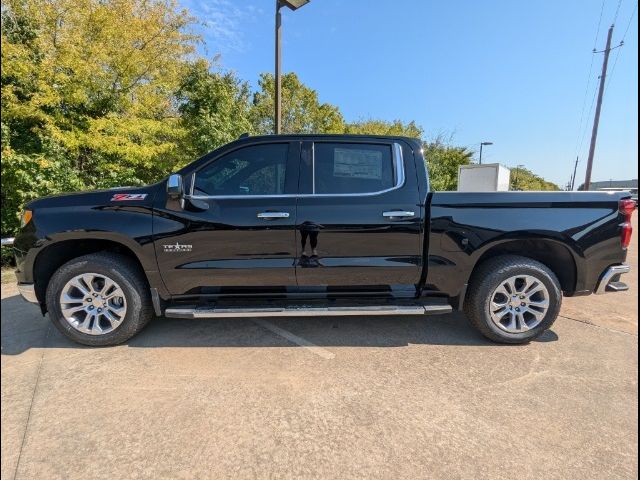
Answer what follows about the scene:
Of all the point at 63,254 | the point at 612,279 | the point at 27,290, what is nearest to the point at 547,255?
the point at 612,279

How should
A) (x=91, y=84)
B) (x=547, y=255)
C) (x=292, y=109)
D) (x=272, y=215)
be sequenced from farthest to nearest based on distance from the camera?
(x=292, y=109) < (x=91, y=84) < (x=547, y=255) < (x=272, y=215)

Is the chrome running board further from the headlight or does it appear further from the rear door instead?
the headlight

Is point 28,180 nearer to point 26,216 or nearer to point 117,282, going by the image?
point 26,216

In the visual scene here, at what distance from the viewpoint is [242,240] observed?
2.98 metres

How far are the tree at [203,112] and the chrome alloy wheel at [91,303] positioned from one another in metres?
5.51

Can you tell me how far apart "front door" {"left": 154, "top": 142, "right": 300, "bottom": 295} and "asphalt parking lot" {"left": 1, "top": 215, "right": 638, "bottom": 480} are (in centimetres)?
62

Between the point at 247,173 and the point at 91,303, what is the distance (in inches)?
71.3

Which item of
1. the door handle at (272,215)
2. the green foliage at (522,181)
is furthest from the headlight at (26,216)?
the green foliage at (522,181)

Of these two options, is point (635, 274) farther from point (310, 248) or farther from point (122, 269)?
point (122, 269)

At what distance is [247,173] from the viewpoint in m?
3.17

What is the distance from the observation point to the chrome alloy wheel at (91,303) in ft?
9.87

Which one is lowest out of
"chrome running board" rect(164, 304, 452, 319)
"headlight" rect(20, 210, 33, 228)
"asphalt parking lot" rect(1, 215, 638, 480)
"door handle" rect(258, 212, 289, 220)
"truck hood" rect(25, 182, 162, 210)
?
"asphalt parking lot" rect(1, 215, 638, 480)

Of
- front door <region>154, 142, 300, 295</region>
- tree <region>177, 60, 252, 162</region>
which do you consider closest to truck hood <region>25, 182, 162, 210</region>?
front door <region>154, 142, 300, 295</region>

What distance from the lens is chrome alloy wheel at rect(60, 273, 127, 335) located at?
3.01 m
